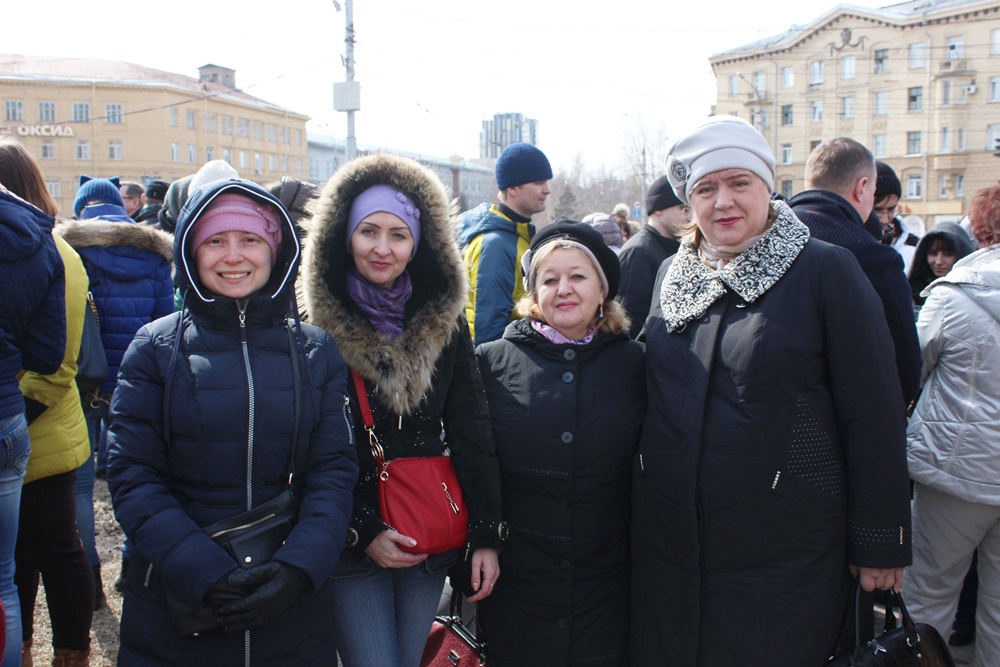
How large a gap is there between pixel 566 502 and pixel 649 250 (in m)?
2.23

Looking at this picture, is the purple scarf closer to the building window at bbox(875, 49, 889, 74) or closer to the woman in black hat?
the woman in black hat

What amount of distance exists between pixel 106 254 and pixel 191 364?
8.32 feet

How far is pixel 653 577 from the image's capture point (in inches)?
93.8

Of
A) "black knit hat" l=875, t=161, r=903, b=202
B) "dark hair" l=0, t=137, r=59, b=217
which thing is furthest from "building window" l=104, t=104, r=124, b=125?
"black knit hat" l=875, t=161, r=903, b=202

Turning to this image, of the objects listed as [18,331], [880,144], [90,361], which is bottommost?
[90,361]

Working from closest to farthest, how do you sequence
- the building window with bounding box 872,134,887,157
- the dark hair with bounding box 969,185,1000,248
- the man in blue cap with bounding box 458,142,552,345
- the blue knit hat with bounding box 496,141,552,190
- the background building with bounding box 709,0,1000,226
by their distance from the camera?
the dark hair with bounding box 969,185,1000,248
the man in blue cap with bounding box 458,142,552,345
the blue knit hat with bounding box 496,141,552,190
the background building with bounding box 709,0,1000,226
the building window with bounding box 872,134,887,157

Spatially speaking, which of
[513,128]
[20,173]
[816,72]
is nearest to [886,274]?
[20,173]

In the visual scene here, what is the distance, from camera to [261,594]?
75.3 inches

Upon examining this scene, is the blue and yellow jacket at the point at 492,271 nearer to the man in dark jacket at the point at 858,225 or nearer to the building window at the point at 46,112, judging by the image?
the man in dark jacket at the point at 858,225

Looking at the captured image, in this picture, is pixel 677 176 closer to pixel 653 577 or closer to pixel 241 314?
pixel 653 577

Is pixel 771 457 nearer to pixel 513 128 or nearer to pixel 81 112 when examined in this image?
pixel 513 128

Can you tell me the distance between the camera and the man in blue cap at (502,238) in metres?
4.23

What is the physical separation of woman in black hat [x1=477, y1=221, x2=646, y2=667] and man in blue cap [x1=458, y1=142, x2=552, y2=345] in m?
1.56

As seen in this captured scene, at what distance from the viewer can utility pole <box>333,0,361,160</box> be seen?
15016 millimetres
